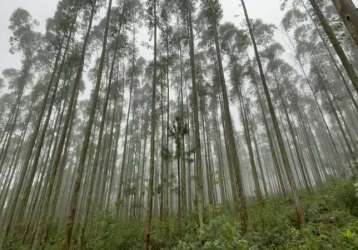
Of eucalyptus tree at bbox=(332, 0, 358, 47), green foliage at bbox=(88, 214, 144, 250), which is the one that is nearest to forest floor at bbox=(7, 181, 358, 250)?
green foliage at bbox=(88, 214, 144, 250)

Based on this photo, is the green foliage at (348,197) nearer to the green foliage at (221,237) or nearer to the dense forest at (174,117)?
the dense forest at (174,117)

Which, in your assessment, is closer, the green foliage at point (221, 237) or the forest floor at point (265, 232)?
the green foliage at point (221, 237)

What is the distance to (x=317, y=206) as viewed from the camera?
8.27 m

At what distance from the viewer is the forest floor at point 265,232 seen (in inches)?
158

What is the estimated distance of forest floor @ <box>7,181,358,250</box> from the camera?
13.2 ft

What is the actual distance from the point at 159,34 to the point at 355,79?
402 inches

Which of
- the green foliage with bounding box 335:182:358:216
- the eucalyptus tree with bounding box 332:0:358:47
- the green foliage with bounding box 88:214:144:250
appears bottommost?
the green foliage with bounding box 88:214:144:250

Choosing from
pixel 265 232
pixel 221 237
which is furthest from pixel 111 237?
pixel 265 232

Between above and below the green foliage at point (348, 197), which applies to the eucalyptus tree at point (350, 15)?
above

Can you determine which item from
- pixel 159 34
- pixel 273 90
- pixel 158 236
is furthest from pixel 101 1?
pixel 273 90

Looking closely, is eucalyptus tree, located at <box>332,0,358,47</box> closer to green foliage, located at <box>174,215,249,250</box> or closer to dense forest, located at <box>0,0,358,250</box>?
dense forest, located at <box>0,0,358,250</box>

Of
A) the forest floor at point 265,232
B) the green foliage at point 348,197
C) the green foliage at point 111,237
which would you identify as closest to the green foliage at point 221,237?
the forest floor at point 265,232

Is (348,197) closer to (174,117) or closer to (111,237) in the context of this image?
(111,237)

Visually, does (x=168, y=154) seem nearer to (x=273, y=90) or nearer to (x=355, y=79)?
(x=355, y=79)
